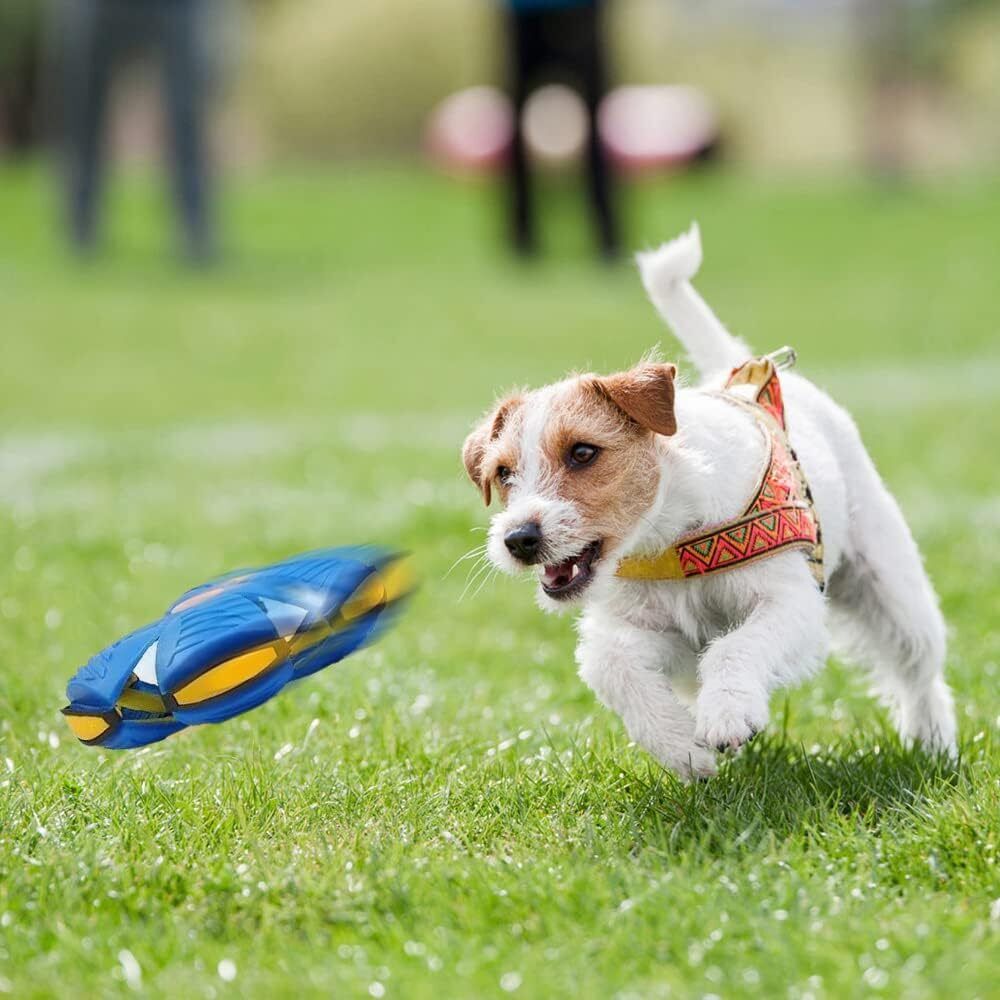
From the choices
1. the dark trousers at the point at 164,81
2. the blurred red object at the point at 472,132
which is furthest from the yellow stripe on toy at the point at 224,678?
the blurred red object at the point at 472,132

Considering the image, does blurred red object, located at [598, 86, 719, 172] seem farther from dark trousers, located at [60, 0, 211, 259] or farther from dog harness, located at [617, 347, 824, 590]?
dog harness, located at [617, 347, 824, 590]

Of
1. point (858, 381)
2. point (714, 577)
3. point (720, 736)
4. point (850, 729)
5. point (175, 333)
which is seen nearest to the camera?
point (720, 736)

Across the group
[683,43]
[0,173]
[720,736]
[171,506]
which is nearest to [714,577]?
[720,736]

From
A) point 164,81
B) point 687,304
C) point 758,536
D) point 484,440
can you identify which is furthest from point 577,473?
point 164,81

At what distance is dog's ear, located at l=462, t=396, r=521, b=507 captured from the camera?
146 inches

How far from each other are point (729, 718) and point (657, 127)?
2590 cm

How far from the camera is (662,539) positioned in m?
3.61

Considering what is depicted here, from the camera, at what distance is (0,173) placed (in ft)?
89.4

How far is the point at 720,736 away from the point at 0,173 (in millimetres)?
26408

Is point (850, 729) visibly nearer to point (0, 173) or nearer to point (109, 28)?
point (109, 28)

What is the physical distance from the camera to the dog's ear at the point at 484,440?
3.71 meters

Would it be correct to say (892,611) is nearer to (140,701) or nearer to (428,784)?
(428,784)

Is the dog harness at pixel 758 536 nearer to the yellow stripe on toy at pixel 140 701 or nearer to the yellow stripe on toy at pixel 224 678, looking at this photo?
the yellow stripe on toy at pixel 224 678

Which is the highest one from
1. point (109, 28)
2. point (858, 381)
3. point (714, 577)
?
point (109, 28)
